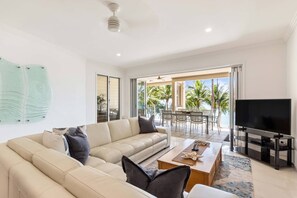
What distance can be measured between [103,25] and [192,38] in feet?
6.50

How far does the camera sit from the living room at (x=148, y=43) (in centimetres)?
245

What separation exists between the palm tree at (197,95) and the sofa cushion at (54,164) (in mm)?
8019

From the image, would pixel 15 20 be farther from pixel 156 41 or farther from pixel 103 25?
pixel 156 41

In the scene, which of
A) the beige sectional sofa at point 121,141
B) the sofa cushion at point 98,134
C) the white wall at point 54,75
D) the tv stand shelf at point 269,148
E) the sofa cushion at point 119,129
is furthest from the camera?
the sofa cushion at point 119,129

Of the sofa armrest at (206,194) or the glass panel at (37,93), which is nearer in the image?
the sofa armrest at (206,194)

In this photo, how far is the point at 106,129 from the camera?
3.25m

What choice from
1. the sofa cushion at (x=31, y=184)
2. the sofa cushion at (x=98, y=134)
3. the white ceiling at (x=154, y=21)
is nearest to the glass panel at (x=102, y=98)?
the white ceiling at (x=154, y=21)

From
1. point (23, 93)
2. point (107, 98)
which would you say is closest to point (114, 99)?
point (107, 98)

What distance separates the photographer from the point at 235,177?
2.68m

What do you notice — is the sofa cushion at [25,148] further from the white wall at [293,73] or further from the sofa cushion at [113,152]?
the white wall at [293,73]

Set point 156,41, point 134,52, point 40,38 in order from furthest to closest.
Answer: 1. point 134,52
2. point 156,41
3. point 40,38

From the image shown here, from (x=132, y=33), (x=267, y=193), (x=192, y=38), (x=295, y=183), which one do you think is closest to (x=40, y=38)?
(x=132, y=33)

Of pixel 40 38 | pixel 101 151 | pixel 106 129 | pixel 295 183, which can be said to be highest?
pixel 40 38

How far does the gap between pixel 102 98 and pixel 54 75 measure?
227 centimetres
